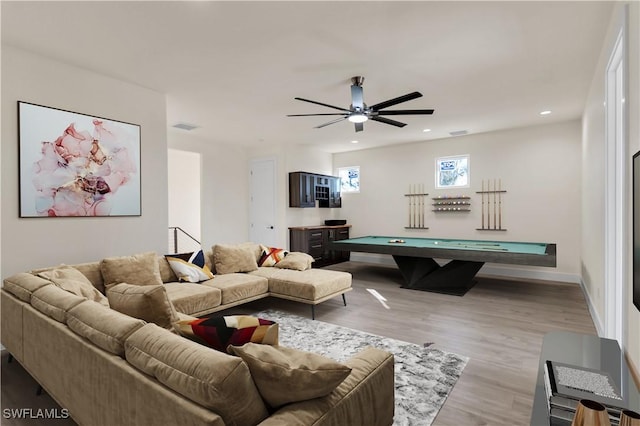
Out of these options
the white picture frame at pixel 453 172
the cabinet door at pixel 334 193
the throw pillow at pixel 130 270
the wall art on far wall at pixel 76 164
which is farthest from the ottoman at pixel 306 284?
the cabinet door at pixel 334 193

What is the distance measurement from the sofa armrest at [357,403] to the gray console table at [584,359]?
620 mm

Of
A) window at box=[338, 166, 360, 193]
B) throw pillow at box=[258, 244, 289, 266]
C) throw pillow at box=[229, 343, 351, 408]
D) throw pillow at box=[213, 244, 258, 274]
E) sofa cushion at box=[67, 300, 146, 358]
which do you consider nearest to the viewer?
throw pillow at box=[229, 343, 351, 408]

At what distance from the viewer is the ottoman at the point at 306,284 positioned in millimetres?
3865

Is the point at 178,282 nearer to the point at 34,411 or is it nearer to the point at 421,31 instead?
the point at 34,411

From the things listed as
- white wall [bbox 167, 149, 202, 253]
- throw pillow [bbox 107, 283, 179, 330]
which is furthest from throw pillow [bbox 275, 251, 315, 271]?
white wall [bbox 167, 149, 202, 253]

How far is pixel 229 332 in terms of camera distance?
1.42 meters

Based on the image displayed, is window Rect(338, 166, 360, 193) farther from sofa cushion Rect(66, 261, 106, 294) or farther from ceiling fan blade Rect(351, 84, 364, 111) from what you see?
sofa cushion Rect(66, 261, 106, 294)

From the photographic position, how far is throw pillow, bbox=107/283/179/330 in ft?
6.34

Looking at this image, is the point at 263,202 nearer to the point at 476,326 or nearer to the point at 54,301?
the point at 476,326

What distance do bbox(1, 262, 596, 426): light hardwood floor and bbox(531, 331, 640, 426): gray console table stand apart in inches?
19.4

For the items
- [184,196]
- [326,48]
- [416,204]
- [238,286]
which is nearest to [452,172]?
[416,204]

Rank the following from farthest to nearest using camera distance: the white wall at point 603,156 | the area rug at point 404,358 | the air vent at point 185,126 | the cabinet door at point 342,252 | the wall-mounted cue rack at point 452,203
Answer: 1. the cabinet door at point 342,252
2. the wall-mounted cue rack at point 452,203
3. the air vent at point 185,126
4. the area rug at point 404,358
5. the white wall at point 603,156

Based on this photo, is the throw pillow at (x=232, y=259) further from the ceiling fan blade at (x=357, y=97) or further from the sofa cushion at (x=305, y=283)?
the ceiling fan blade at (x=357, y=97)

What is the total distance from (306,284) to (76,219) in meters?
2.55
